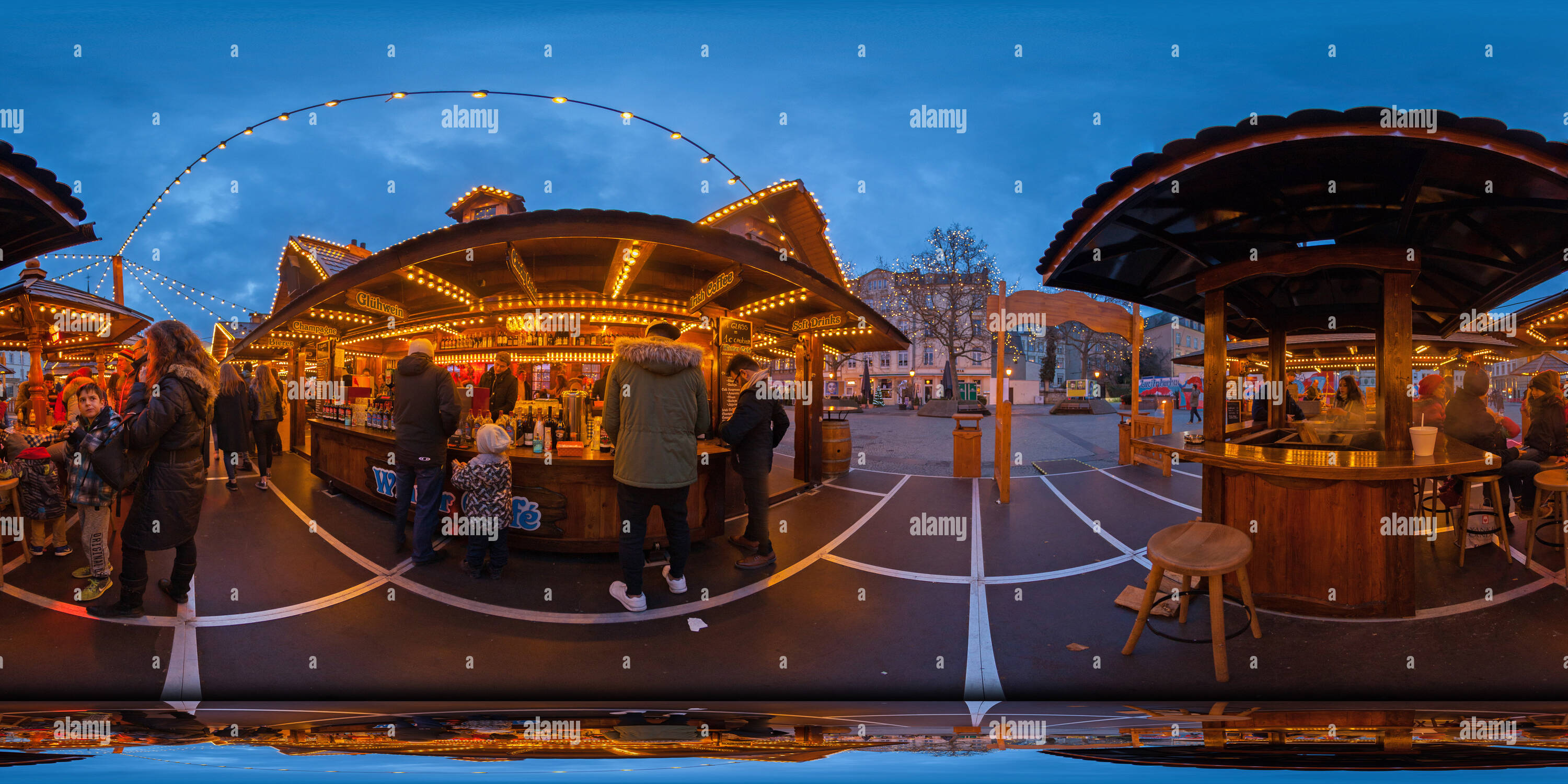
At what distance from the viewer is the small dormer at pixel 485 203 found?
10328 mm

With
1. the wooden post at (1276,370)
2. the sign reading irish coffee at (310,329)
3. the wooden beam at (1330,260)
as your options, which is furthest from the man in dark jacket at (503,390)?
the wooden post at (1276,370)

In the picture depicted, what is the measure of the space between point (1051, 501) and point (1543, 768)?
12.1 ft

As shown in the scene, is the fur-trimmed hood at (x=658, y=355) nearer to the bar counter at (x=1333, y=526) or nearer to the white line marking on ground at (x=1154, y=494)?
the bar counter at (x=1333, y=526)

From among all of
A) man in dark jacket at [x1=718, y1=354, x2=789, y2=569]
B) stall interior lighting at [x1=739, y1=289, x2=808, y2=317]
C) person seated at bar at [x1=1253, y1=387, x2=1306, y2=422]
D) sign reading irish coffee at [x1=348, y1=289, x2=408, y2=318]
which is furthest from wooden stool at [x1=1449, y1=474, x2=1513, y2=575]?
sign reading irish coffee at [x1=348, y1=289, x2=408, y2=318]

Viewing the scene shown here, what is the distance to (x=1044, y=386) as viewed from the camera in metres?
35.4

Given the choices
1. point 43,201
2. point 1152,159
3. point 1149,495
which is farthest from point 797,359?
point 43,201

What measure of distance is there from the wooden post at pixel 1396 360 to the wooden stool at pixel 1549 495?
1.05 meters

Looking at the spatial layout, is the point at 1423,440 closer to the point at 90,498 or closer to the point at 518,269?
the point at 518,269

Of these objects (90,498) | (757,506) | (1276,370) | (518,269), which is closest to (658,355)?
(757,506)

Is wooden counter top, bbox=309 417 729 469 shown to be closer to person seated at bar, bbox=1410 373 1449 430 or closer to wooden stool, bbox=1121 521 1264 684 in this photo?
wooden stool, bbox=1121 521 1264 684

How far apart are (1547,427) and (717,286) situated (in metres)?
7.45

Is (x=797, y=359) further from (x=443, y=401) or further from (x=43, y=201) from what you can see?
(x=43, y=201)

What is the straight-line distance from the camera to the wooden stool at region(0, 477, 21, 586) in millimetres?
3096

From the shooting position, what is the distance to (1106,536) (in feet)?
13.4
